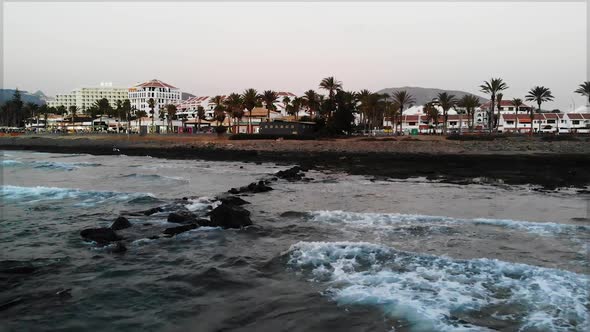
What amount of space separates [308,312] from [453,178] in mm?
22888

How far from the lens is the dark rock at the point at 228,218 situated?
43.6 feet

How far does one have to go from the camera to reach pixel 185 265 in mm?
9562

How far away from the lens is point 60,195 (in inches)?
797

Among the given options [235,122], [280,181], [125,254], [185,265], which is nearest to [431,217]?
[185,265]

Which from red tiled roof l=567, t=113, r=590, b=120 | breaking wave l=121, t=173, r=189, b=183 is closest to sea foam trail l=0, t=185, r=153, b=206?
breaking wave l=121, t=173, r=189, b=183

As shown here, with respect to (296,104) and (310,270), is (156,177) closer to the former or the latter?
(310,270)

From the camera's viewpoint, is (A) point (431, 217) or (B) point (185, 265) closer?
(B) point (185, 265)

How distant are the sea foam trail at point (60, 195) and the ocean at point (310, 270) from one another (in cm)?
105

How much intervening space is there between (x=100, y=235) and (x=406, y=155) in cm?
3594

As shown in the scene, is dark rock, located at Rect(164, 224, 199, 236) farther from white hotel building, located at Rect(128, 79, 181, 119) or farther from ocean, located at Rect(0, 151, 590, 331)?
white hotel building, located at Rect(128, 79, 181, 119)

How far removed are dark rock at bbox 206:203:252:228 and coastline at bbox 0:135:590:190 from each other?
16.3 m

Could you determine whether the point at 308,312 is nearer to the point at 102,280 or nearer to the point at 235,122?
the point at 102,280

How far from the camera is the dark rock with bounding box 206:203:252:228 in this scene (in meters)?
13.3

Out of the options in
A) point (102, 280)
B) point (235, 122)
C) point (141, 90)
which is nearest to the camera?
point (102, 280)
